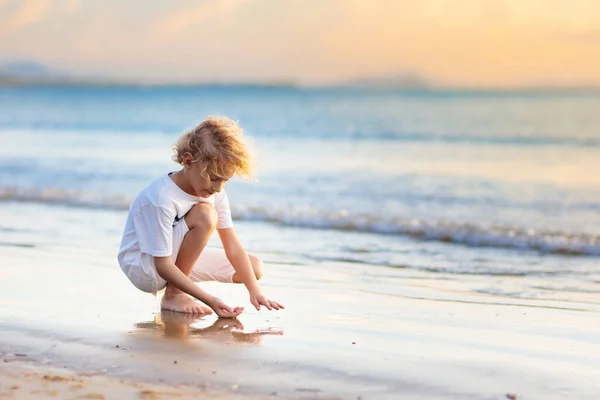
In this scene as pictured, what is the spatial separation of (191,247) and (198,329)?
0.51 m

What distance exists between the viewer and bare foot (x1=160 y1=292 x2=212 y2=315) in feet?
14.2

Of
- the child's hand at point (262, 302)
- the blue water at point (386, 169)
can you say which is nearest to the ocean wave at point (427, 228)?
the blue water at point (386, 169)

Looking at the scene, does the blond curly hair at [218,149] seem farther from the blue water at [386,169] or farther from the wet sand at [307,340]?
the wet sand at [307,340]

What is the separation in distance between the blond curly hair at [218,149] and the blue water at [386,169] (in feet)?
0.43

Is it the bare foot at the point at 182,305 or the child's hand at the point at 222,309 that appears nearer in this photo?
the child's hand at the point at 222,309

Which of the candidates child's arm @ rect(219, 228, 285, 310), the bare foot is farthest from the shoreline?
child's arm @ rect(219, 228, 285, 310)

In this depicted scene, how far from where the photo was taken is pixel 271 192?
1123 centimetres

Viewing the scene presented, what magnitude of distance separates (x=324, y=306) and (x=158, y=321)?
95 cm

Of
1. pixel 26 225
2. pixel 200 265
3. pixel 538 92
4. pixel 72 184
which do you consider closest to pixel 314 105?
pixel 538 92

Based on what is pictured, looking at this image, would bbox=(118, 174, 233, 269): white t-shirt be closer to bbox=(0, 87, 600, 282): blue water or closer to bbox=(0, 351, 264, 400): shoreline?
bbox=(0, 87, 600, 282): blue water

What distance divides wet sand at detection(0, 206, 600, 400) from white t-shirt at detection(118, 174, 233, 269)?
1.12 ft

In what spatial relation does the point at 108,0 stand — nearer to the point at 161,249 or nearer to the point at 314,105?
the point at 314,105

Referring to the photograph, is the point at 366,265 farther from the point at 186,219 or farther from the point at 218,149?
the point at 218,149

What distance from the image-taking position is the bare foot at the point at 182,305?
4.33 meters
